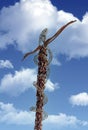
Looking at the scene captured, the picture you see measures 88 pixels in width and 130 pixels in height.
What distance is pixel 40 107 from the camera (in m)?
35.8

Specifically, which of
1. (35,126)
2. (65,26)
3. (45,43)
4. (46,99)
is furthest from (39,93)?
(65,26)

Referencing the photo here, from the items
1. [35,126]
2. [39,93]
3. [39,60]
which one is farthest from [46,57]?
[35,126]

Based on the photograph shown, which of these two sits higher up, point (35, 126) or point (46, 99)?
point (46, 99)

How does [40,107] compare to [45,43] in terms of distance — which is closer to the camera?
[40,107]

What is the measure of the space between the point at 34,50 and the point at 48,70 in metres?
3.18

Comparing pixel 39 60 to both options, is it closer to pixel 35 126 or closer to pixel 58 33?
pixel 58 33

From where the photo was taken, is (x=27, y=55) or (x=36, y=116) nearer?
(x=36, y=116)

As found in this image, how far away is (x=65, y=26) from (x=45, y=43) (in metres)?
3.50

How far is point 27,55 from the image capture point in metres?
41.7

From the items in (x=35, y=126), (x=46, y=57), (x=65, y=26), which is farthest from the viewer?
(x=65, y=26)

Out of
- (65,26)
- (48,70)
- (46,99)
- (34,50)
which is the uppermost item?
A: (65,26)

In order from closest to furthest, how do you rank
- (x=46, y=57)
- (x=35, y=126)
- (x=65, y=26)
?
(x=35, y=126), (x=46, y=57), (x=65, y=26)

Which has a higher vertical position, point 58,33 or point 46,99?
point 58,33

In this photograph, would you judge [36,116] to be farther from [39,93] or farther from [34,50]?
[34,50]
